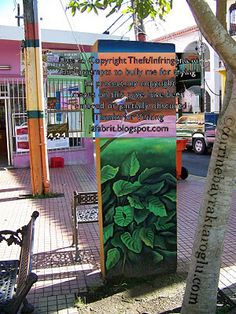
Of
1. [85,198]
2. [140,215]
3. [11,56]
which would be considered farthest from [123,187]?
[11,56]

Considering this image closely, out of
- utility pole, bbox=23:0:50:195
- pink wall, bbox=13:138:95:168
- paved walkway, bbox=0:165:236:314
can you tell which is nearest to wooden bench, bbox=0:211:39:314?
paved walkway, bbox=0:165:236:314

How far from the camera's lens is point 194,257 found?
3357 mm

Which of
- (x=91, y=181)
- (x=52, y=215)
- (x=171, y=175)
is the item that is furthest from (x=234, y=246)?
(x=91, y=181)

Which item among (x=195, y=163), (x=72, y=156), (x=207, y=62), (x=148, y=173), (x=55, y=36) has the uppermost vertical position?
(x=207, y=62)

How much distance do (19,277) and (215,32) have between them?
2.40 metres

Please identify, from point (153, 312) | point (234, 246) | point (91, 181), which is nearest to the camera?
point (153, 312)

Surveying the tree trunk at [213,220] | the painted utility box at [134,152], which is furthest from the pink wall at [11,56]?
→ the tree trunk at [213,220]

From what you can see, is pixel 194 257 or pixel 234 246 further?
pixel 234 246

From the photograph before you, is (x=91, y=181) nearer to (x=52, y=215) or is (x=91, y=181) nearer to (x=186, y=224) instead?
(x=52, y=215)

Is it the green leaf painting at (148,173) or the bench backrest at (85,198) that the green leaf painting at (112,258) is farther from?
the bench backrest at (85,198)

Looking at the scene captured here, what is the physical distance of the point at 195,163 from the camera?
1564cm

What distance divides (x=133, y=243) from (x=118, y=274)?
35cm

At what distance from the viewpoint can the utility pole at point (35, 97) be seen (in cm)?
905

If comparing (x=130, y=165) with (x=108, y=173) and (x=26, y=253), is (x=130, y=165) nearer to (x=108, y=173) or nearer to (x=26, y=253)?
(x=108, y=173)
